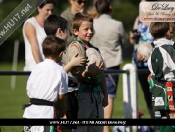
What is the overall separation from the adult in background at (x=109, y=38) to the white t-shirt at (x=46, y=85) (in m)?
3.76

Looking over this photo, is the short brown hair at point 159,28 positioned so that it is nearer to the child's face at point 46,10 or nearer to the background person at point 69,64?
the background person at point 69,64

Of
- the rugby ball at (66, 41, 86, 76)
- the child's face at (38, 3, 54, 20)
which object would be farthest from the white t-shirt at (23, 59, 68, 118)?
the child's face at (38, 3, 54, 20)

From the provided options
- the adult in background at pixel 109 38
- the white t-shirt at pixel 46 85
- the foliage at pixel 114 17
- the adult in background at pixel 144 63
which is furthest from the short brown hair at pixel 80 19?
the foliage at pixel 114 17

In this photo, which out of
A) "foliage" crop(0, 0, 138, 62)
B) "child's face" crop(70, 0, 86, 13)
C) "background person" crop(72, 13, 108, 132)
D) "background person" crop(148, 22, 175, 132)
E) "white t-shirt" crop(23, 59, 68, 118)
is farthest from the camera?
"foliage" crop(0, 0, 138, 62)

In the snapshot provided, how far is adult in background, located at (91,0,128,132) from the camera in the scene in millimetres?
9547

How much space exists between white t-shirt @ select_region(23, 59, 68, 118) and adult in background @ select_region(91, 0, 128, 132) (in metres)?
3.76

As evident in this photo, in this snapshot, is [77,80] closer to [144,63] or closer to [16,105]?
[144,63]

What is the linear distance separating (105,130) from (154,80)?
1.76m

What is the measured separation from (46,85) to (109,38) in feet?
13.3

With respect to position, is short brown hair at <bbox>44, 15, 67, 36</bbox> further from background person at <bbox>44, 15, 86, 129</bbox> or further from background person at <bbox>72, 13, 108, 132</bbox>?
background person at <bbox>72, 13, 108, 132</bbox>

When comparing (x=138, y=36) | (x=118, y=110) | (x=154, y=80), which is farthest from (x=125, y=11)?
(x=154, y=80)

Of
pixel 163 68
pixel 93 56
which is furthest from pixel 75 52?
pixel 163 68

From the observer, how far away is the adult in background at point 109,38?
376 inches

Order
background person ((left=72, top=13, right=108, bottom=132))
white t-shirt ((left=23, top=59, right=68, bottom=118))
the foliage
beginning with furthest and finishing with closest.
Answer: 1. the foliage
2. background person ((left=72, top=13, right=108, bottom=132))
3. white t-shirt ((left=23, top=59, right=68, bottom=118))
